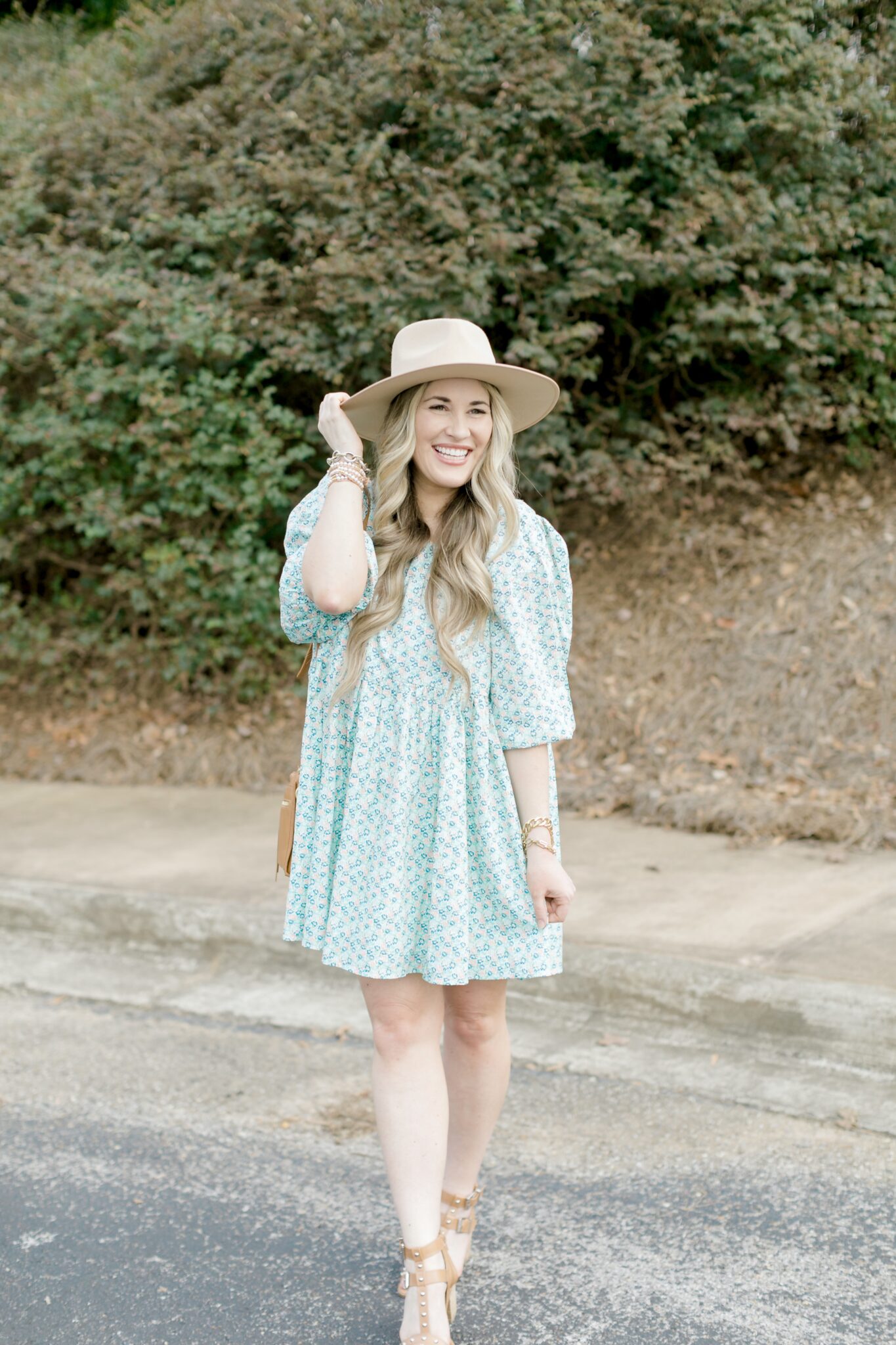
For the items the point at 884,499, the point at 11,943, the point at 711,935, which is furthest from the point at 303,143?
the point at 711,935

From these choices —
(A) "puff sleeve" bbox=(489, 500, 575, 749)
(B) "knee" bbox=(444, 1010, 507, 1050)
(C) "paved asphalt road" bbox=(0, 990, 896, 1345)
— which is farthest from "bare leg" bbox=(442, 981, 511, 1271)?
(A) "puff sleeve" bbox=(489, 500, 575, 749)

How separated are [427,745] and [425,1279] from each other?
3.37 feet

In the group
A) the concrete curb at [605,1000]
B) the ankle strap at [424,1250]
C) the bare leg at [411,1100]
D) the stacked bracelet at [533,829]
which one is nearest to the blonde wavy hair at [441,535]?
the stacked bracelet at [533,829]

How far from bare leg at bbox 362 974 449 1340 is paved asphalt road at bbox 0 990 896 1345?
0.92 ft

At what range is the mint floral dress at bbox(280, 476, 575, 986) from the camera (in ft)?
8.64

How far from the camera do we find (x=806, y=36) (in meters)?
6.88

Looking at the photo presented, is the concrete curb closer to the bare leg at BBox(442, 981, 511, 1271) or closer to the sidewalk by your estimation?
the sidewalk

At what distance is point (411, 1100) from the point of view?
267 centimetres

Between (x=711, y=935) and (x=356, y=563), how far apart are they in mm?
2456

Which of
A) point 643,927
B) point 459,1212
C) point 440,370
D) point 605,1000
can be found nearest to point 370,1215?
point 459,1212

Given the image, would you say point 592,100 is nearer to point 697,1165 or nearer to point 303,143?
point 303,143

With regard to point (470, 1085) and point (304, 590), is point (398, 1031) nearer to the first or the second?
point (470, 1085)

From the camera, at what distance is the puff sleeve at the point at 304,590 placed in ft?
8.93

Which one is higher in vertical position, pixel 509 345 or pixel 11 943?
pixel 509 345
